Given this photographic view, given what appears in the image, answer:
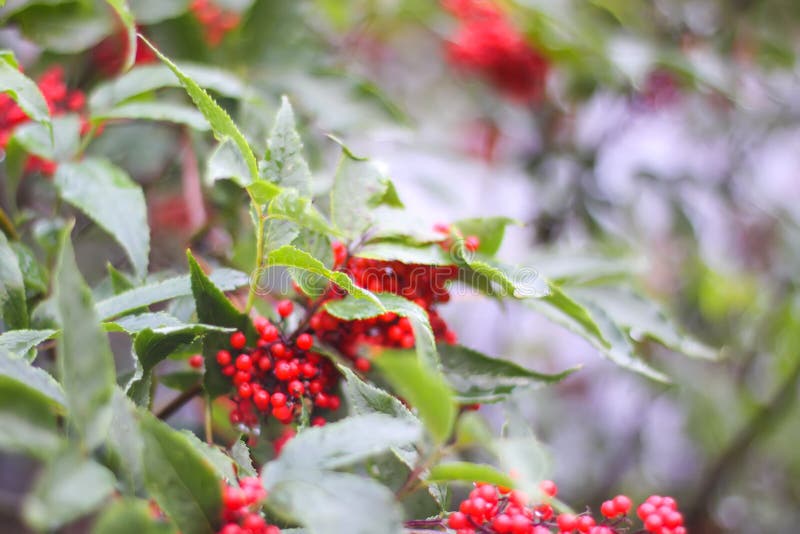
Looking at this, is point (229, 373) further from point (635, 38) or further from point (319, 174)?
point (635, 38)

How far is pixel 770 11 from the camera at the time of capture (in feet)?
4.15

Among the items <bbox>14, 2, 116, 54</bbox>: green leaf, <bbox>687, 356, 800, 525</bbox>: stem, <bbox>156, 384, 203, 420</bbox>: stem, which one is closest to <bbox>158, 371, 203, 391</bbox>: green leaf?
<bbox>156, 384, 203, 420</bbox>: stem

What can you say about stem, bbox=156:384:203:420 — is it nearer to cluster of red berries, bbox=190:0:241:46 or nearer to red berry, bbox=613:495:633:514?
red berry, bbox=613:495:633:514

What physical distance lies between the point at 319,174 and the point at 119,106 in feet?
0.75

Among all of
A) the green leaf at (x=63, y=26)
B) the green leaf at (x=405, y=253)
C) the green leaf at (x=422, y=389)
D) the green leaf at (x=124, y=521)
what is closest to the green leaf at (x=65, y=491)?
the green leaf at (x=124, y=521)

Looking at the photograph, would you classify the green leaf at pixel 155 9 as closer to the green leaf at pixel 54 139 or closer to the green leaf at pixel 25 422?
the green leaf at pixel 54 139

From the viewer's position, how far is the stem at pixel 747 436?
112 cm

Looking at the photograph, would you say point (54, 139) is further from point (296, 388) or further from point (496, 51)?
point (496, 51)

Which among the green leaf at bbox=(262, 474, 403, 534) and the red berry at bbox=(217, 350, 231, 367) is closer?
the green leaf at bbox=(262, 474, 403, 534)

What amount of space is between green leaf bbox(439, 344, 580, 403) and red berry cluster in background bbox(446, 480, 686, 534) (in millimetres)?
90

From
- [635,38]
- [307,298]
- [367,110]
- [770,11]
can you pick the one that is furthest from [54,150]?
[770,11]

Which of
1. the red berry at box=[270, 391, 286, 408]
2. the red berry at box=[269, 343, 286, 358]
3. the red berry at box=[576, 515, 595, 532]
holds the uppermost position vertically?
the red berry at box=[269, 343, 286, 358]

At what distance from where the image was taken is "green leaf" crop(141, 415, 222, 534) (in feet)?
1.20

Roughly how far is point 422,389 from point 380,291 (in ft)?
0.72
